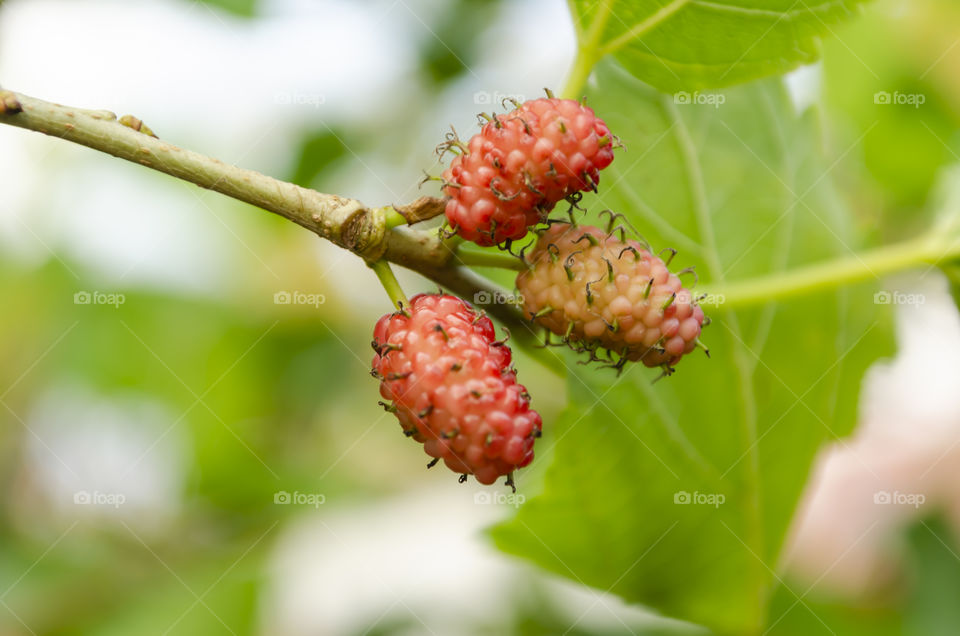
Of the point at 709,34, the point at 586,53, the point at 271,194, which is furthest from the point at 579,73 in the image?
the point at 271,194

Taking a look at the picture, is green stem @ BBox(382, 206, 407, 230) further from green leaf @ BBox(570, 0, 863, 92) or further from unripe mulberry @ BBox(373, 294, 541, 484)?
green leaf @ BBox(570, 0, 863, 92)

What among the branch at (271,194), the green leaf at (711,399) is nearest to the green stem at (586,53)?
the green leaf at (711,399)

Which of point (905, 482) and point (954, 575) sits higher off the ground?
point (905, 482)

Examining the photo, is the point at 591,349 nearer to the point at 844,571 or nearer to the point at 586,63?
the point at 586,63

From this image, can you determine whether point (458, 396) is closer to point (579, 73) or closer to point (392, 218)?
point (392, 218)

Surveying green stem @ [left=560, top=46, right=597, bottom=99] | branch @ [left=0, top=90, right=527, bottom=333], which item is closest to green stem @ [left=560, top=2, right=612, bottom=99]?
green stem @ [left=560, top=46, right=597, bottom=99]

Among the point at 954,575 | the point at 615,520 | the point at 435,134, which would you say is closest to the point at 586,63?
the point at 615,520
